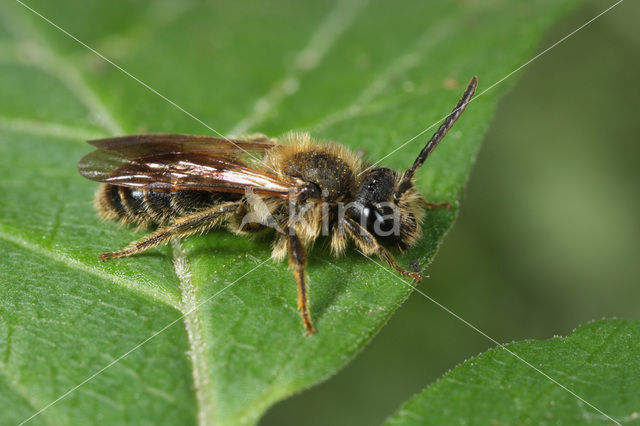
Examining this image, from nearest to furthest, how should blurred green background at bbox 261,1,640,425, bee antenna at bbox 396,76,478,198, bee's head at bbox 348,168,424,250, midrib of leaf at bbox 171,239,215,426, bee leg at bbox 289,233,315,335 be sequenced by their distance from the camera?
midrib of leaf at bbox 171,239,215,426 < bee leg at bbox 289,233,315,335 < bee antenna at bbox 396,76,478,198 < bee's head at bbox 348,168,424,250 < blurred green background at bbox 261,1,640,425

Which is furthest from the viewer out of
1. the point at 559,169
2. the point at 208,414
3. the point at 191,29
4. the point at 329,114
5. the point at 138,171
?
the point at 559,169

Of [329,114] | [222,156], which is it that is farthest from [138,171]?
[329,114]

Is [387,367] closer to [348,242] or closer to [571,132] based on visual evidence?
[348,242]

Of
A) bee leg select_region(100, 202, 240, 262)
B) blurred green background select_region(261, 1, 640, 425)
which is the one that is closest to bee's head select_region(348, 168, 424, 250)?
bee leg select_region(100, 202, 240, 262)

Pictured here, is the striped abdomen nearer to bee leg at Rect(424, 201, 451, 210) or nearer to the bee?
the bee

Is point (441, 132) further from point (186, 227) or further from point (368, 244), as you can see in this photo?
point (186, 227)

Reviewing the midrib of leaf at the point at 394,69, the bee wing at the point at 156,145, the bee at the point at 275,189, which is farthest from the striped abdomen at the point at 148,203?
the midrib of leaf at the point at 394,69
